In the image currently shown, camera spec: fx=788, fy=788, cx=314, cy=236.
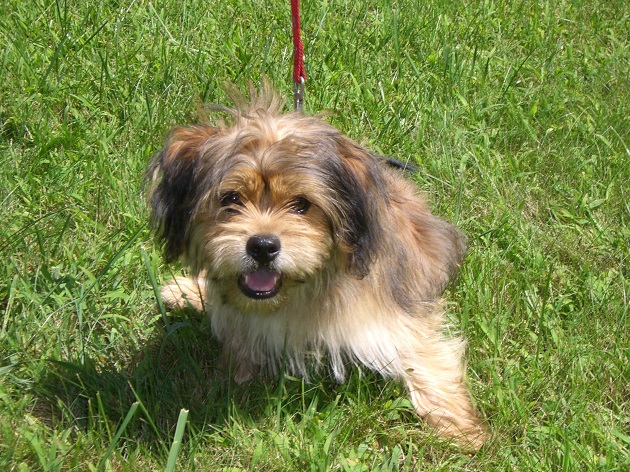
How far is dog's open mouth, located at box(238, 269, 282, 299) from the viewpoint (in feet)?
8.36

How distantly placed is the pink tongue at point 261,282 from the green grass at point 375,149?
507mm

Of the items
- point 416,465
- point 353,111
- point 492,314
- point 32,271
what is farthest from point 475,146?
point 32,271

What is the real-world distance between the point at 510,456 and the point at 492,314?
0.73m

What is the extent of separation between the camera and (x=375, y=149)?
4.08 meters

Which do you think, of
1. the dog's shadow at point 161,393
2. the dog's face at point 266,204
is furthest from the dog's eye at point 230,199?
the dog's shadow at point 161,393

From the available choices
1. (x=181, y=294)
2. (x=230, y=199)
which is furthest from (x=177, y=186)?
(x=181, y=294)

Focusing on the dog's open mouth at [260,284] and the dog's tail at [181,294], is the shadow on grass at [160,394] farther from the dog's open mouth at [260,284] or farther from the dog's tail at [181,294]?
the dog's open mouth at [260,284]

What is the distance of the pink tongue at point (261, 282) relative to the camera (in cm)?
255

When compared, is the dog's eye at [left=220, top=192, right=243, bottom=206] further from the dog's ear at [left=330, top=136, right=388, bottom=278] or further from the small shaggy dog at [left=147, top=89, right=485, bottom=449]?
the dog's ear at [left=330, top=136, right=388, bottom=278]

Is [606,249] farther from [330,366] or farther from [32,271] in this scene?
[32,271]

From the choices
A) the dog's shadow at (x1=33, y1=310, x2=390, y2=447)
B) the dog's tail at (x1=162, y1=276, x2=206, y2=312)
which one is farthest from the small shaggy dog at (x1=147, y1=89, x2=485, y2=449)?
the dog's tail at (x1=162, y1=276, x2=206, y2=312)

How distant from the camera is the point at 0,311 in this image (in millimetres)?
3150

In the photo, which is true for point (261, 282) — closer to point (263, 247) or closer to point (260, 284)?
point (260, 284)

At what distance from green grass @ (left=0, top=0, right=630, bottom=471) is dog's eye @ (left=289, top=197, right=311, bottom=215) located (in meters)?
0.66
